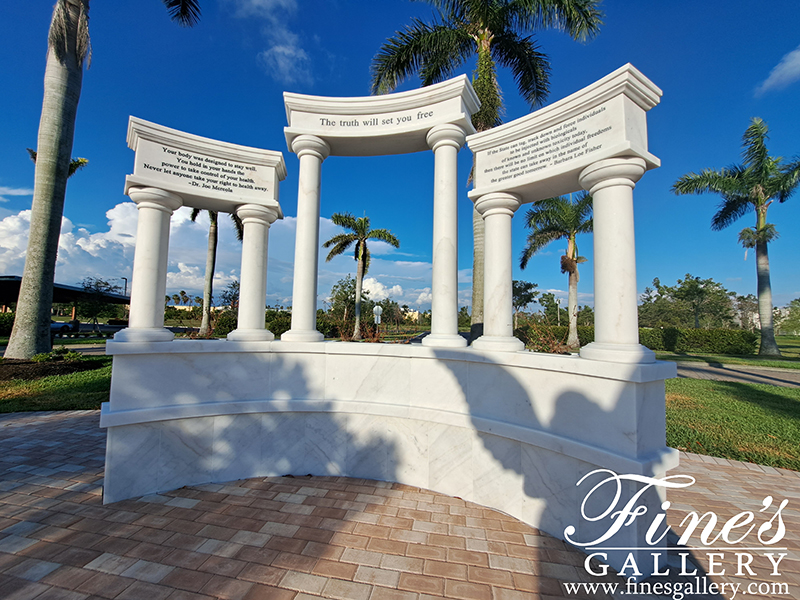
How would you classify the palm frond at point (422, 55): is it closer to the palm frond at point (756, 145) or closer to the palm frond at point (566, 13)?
the palm frond at point (566, 13)

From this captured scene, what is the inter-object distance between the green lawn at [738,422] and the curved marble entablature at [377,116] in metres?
7.85

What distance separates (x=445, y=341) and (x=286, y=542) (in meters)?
3.13

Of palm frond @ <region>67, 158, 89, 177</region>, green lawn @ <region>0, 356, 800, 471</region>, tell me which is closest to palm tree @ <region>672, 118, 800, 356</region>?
green lawn @ <region>0, 356, 800, 471</region>

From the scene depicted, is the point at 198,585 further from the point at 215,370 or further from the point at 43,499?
the point at 43,499

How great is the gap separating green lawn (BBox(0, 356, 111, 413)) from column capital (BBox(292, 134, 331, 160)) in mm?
8846

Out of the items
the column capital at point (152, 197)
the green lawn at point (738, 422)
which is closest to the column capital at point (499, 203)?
the column capital at point (152, 197)

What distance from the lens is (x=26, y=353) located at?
491 inches

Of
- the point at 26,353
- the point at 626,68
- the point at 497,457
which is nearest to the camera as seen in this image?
the point at 626,68

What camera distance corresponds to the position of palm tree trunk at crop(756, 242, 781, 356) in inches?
1006

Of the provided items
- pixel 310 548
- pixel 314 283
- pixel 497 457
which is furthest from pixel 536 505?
pixel 314 283

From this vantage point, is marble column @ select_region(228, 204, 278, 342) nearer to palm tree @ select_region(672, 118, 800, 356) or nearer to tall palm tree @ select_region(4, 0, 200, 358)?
tall palm tree @ select_region(4, 0, 200, 358)

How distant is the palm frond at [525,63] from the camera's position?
12.9 metres

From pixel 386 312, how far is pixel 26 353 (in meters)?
39.5

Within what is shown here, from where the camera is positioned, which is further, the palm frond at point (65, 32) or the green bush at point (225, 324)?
the green bush at point (225, 324)
